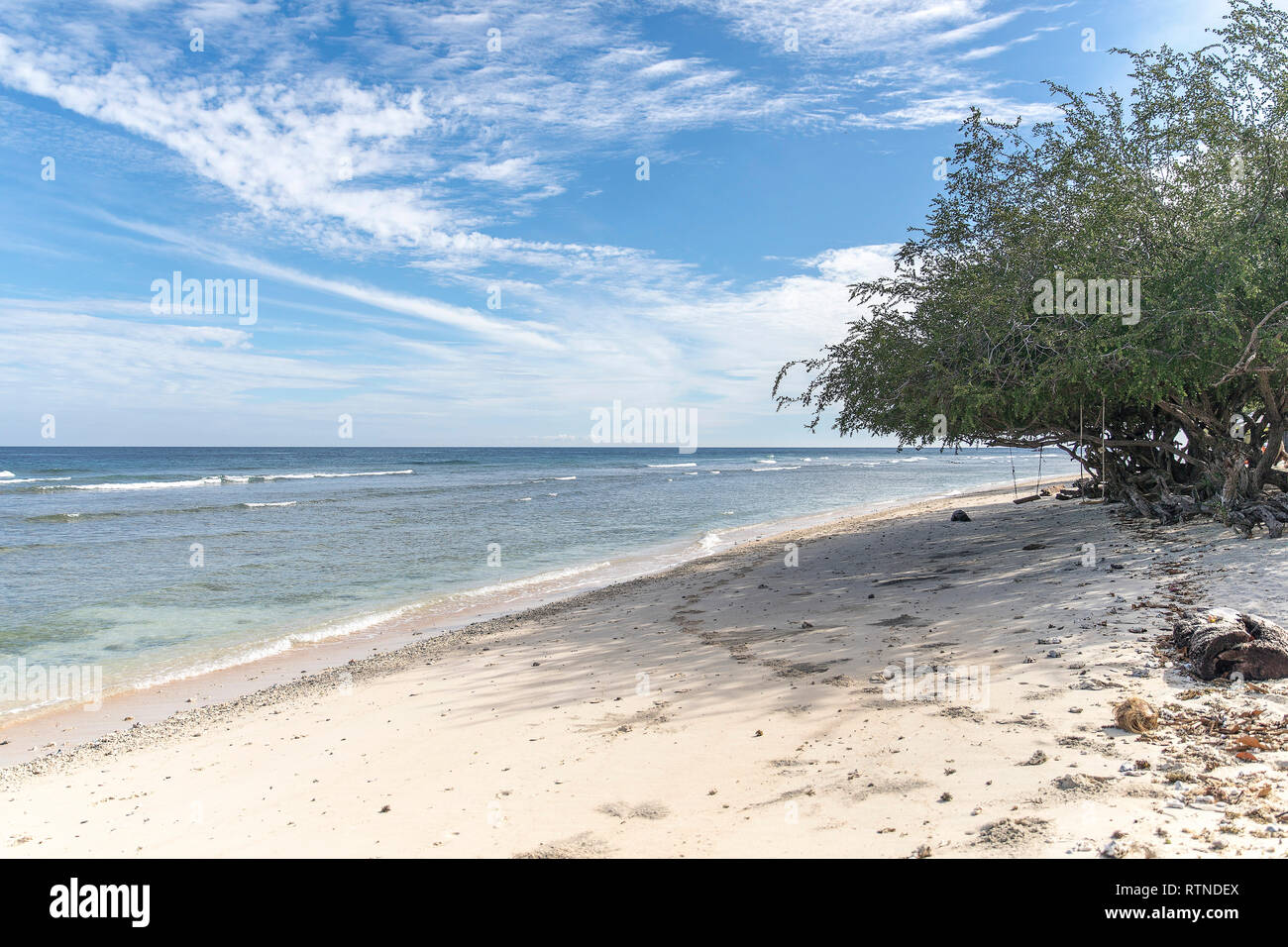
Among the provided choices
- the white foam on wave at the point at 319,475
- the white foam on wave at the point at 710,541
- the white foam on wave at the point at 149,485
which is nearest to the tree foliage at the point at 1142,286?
the white foam on wave at the point at 710,541

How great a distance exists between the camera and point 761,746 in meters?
5.49

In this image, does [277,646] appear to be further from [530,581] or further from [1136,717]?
[1136,717]

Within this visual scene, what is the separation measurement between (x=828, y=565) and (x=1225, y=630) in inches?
345

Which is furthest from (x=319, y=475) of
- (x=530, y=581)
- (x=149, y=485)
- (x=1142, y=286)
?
(x=1142, y=286)

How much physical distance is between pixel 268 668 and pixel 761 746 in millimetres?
8364

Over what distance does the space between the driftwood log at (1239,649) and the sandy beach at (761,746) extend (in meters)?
0.17

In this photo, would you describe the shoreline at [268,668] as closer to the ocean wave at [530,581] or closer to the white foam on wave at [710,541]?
the ocean wave at [530,581]

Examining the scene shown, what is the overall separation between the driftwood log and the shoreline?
1010 centimetres

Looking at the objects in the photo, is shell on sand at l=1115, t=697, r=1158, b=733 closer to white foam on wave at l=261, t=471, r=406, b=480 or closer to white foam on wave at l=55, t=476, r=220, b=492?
white foam on wave at l=55, t=476, r=220, b=492

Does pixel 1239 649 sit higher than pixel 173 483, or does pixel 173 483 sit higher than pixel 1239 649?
pixel 1239 649

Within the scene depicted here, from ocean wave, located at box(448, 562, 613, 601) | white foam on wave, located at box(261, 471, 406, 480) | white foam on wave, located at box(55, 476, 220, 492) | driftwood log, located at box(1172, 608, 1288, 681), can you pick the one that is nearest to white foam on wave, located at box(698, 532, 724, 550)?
ocean wave, located at box(448, 562, 613, 601)

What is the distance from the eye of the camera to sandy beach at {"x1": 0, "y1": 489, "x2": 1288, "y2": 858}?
398cm
